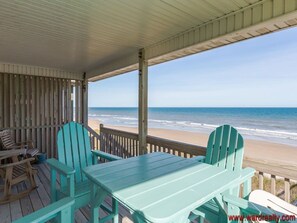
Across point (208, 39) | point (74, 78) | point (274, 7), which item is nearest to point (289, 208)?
point (274, 7)

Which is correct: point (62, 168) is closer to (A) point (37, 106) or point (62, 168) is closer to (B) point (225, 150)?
(B) point (225, 150)

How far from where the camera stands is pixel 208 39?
2.41 meters

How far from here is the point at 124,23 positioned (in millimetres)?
2387

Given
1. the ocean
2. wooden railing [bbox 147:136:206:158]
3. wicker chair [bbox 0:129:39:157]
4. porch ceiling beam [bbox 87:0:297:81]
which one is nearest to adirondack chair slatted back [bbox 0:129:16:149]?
wicker chair [bbox 0:129:39:157]

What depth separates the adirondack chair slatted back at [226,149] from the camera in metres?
1.93

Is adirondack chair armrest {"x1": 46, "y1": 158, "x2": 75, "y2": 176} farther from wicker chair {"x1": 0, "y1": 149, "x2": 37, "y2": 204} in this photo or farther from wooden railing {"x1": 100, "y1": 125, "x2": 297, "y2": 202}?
wooden railing {"x1": 100, "y1": 125, "x2": 297, "y2": 202}

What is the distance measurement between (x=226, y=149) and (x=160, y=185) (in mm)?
1086

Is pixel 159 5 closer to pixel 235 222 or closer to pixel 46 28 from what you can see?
pixel 46 28

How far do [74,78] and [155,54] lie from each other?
337 cm

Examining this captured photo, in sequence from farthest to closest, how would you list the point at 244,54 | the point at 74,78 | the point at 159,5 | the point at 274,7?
1. the point at 244,54
2. the point at 74,78
3. the point at 159,5
4. the point at 274,7

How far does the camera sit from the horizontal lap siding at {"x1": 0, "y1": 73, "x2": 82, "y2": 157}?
4.66 metres

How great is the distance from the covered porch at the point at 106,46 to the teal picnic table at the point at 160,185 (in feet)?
2.92

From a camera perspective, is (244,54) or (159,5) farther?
(244,54)

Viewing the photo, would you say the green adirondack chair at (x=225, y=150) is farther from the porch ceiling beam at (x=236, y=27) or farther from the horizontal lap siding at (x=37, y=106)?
the horizontal lap siding at (x=37, y=106)
